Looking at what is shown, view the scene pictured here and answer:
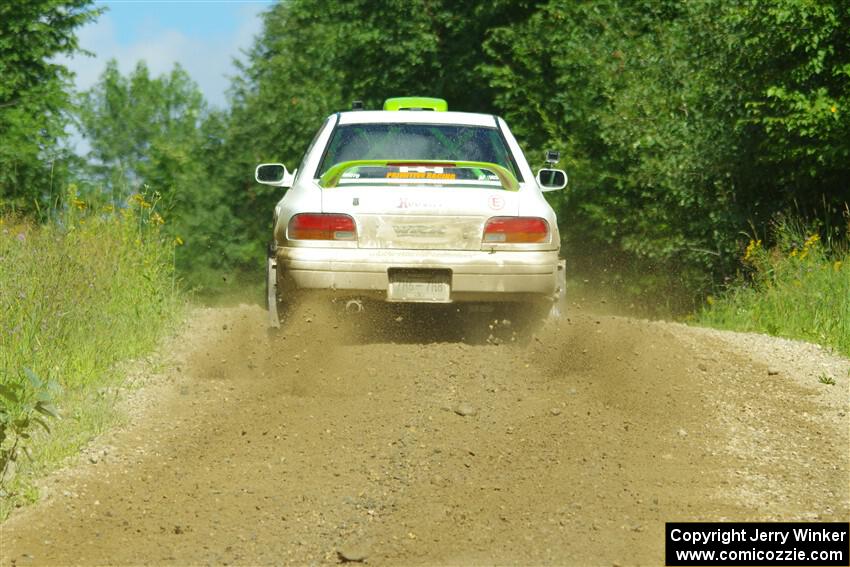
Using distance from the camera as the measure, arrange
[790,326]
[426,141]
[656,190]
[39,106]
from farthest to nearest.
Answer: [39,106], [656,190], [790,326], [426,141]

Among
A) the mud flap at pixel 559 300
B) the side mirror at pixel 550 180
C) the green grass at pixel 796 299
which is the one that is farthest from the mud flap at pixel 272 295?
the green grass at pixel 796 299

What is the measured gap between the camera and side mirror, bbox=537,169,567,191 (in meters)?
10.9

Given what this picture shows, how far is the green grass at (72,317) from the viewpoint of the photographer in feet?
24.1

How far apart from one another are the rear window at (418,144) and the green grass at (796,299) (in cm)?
319

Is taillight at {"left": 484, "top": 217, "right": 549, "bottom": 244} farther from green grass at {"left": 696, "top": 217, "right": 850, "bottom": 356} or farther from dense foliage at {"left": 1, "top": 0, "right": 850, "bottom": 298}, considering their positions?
dense foliage at {"left": 1, "top": 0, "right": 850, "bottom": 298}

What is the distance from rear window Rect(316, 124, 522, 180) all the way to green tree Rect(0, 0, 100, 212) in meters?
17.3

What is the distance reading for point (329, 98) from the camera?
3834 cm

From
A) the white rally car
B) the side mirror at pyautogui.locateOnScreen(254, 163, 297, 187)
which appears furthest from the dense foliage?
the white rally car

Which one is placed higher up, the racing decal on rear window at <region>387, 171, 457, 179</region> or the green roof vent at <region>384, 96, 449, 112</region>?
the green roof vent at <region>384, 96, 449, 112</region>

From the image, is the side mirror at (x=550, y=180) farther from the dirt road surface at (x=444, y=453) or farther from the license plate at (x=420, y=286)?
the license plate at (x=420, y=286)

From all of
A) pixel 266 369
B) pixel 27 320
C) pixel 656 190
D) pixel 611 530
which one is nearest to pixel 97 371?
pixel 27 320

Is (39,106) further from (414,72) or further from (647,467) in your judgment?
(647,467)

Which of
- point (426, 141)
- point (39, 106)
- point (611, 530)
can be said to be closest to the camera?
point (611, 530)

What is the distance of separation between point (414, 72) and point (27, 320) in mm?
25142
